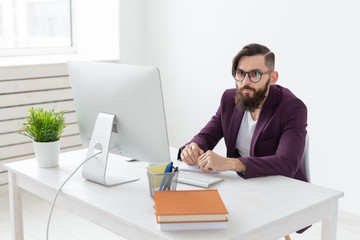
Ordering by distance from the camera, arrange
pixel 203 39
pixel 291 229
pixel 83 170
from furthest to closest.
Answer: pixel 203 39, pixel 83 170, pixel 291 229

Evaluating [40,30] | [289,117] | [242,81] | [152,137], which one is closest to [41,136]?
[152,137]

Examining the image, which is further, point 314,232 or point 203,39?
point 203,39

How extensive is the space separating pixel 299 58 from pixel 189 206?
213 centimetres

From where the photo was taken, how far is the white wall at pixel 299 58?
3320 mm

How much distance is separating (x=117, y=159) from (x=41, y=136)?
0.36 metres

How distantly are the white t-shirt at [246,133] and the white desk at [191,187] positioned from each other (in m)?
0.35

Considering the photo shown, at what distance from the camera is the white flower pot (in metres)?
2.22

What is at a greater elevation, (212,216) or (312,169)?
(212,216)

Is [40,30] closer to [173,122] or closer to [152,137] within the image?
[173,122]

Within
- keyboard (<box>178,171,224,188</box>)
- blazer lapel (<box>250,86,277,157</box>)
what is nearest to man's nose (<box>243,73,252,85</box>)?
blazer lapel (<box>250,86,277,157</box>)

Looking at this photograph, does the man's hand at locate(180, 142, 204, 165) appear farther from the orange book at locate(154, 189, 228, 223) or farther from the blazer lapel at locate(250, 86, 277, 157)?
the orange book at locate(154, 189, 228, 223)

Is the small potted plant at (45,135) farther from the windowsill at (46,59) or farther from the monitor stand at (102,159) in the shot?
the windowsill at (46,59)

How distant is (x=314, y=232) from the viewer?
129 inches

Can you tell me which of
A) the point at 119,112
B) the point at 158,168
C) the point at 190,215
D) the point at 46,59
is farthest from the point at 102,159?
the point at 46,59
